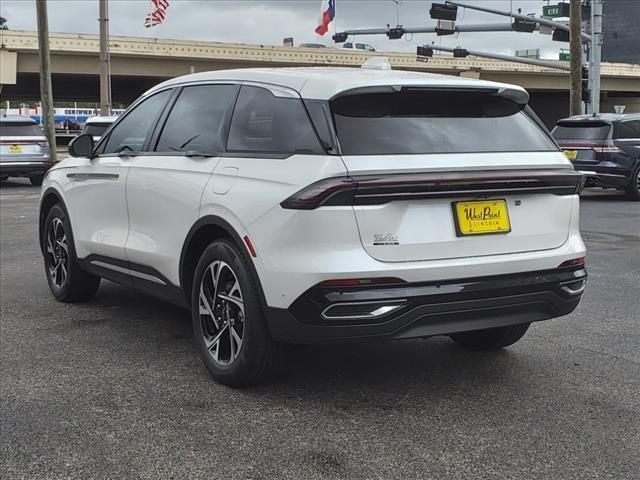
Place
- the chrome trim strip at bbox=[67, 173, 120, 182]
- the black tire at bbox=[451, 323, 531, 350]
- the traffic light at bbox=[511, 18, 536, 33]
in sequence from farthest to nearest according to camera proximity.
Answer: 1. the traffic light at bbox=[511, 18, 536, 33]
2. the chrome trim strip at bbox=[67, 173, 120, 182]
3. the black tire at bbox=[451, 323, 531, 350]

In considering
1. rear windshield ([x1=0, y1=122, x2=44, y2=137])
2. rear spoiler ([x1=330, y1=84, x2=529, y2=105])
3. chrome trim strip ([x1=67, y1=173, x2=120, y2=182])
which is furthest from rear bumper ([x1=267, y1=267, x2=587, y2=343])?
rear windshield ([x1=0, y1=122, x2=44, y2=137])

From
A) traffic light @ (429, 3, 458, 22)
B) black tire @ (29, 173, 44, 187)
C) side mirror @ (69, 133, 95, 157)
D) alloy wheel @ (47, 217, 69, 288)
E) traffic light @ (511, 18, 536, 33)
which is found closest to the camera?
side mirror @ (69, 133, 95, 157)

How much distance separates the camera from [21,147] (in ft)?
63.3

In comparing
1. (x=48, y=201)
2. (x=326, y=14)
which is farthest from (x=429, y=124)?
(x=326, y=14)

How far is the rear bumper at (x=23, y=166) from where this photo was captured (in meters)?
19.1

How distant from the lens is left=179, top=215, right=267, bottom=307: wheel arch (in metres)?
4.02

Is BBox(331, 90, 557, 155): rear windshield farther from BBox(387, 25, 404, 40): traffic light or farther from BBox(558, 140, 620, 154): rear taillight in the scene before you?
BBox(387, 25, 404, 40): traffic light

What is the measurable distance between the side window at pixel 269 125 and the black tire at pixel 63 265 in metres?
2.37

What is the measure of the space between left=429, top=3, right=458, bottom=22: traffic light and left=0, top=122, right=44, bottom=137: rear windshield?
17.3 meters

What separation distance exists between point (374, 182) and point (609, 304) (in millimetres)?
3561

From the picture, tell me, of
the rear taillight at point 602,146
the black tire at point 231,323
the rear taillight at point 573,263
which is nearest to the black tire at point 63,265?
the black tire at point 231,323

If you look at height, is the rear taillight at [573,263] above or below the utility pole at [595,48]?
below

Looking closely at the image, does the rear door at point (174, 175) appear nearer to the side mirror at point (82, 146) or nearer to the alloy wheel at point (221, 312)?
the alloy wheel at point (221, 312)

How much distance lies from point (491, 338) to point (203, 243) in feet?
6.14
